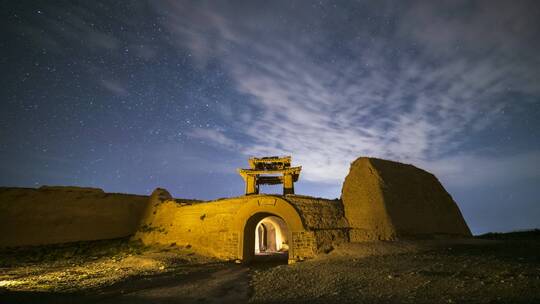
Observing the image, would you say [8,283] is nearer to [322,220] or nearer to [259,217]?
[259,217]

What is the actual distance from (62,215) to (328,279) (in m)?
16.8

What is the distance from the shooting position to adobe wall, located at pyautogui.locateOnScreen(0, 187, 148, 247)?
15.6 m

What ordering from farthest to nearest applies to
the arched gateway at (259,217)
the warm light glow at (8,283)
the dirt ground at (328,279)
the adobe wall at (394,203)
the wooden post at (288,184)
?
1. the wooden post at (288,184)
2. the arched gateway at (259,217)
3. the adobe wall at (394,203)
4. the warm light glow at (8,283)
5. the dirt ground at (328,279)

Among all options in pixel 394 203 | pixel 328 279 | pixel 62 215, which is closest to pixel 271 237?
pixel 394 203

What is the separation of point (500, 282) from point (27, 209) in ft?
69.8

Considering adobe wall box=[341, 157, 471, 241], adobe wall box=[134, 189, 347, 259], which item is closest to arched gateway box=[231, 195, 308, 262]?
adobe wall box=[134, 189, 347, 259]

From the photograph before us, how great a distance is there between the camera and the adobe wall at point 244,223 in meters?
11.6

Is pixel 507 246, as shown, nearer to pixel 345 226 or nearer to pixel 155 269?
pixel 345 226

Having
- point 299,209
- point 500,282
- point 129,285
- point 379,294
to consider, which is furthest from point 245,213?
point 500,282

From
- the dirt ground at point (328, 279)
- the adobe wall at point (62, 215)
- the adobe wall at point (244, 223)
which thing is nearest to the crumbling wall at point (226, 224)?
the adobe wall at point (244, 223)

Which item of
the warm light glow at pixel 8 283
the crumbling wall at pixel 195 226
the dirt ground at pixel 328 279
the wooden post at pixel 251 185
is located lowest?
the warm light glow at pixel 8 283

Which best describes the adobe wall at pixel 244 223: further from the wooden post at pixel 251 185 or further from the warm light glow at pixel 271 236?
the warm light glow at pixel 271 236

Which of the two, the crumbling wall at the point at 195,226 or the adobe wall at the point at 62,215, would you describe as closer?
the crumbling wall at the point at 195,226

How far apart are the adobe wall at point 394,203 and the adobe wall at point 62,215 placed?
14.1 meters
